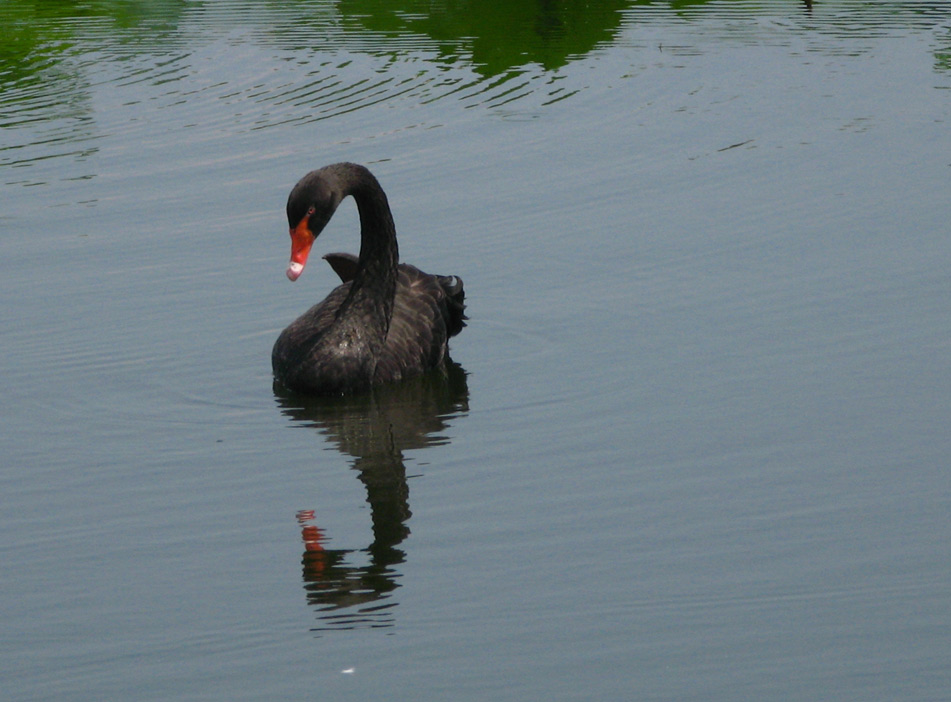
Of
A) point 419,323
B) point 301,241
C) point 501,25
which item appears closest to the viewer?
point 301,241

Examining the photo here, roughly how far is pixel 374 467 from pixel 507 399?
1.05 metres

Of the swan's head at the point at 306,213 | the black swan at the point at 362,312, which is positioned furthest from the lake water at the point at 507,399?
the swan's head at the point at 306,213

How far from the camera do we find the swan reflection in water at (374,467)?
5520 mm

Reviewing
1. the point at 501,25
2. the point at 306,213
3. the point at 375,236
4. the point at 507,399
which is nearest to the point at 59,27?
the point at 501,25

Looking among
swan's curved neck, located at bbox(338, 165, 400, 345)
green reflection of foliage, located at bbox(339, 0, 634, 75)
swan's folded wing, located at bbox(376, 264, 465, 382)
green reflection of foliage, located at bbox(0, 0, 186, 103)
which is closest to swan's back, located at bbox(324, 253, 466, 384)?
swan's folded wing, located at bbox(376, 264, 465, 382)

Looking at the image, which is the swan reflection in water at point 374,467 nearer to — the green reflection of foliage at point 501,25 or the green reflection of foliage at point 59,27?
the green reflection of foliage at point 501,25

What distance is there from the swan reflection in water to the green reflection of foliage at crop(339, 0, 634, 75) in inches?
311

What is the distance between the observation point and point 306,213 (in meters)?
7.70

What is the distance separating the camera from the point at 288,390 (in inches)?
320

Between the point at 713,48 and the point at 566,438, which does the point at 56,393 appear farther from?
the point at 713,48

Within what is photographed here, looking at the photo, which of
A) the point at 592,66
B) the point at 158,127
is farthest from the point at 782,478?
the point at 592,66

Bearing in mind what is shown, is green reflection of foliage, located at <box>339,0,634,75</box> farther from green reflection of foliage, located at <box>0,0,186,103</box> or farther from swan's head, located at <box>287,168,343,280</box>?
swan's head, located at <box>287,168,343,280</box>

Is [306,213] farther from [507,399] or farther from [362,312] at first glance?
[507,399]

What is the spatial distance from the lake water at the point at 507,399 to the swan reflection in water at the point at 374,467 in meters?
0.02
